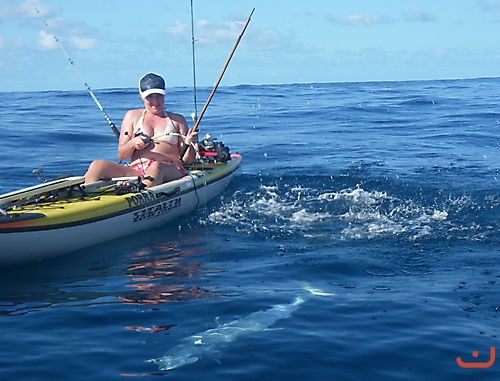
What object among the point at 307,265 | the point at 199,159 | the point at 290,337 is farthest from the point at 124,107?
the point at 290,337

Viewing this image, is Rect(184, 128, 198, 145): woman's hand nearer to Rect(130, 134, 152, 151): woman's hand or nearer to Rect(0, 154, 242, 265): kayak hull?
Rect(0, 154, 242, 265): kayak hull

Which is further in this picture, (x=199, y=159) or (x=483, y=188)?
(x=199, y=159)

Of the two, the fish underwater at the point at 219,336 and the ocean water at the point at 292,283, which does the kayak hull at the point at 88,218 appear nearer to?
the ocean water at the point at 292,283

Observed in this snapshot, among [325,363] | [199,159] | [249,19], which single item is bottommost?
[325,363]

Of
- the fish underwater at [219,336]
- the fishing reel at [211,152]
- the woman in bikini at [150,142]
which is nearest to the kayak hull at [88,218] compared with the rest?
the woman in bikini at [150,142]

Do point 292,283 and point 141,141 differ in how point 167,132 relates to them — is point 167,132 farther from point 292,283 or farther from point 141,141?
point 292,283

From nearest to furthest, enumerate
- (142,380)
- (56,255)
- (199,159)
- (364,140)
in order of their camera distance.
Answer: (142,380), (56,255), (199,159), (364,140)

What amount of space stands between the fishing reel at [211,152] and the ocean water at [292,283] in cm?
57

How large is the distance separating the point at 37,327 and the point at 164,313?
1079 mm

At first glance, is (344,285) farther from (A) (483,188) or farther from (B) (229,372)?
(A) (483,188)

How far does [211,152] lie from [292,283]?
5.39 m

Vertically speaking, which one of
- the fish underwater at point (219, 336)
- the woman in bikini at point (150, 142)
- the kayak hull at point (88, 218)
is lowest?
the fish underwater at point (219, 336)

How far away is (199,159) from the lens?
1196cm

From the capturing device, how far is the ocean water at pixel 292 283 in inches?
208
